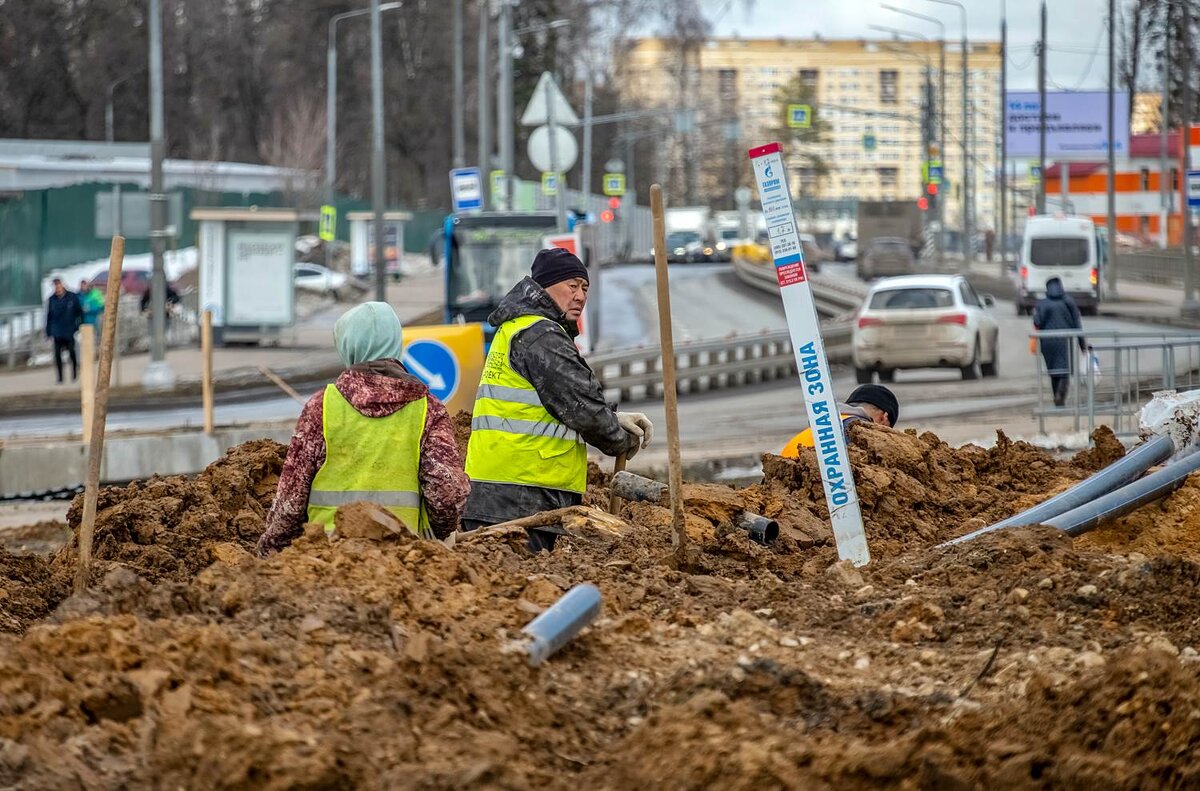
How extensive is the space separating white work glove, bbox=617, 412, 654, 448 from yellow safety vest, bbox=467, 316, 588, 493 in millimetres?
198

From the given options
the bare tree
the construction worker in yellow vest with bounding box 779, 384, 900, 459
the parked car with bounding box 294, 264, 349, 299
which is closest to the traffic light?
the bare tree

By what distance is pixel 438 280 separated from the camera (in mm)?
64312

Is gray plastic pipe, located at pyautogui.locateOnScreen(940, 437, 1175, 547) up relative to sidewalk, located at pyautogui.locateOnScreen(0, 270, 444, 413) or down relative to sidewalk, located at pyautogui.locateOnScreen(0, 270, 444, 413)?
up

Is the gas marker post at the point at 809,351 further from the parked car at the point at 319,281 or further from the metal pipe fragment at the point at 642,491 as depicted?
the parked car at the point at 319,281

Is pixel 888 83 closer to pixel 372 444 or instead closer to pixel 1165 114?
pixel 1165 114

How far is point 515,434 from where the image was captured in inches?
290

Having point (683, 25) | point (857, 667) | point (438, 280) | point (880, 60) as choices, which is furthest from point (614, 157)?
point (857, 667)

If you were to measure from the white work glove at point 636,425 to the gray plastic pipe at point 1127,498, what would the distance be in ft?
5.75

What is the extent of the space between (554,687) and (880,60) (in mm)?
156695

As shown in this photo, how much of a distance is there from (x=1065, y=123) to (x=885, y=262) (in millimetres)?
13203

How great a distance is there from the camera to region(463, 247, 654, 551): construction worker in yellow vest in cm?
723

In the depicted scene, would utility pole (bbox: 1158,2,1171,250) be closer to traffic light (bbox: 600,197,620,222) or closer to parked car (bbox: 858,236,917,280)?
parked car (bbox: 858,236,917,280)

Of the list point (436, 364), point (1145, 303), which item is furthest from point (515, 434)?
point (1145, 303)

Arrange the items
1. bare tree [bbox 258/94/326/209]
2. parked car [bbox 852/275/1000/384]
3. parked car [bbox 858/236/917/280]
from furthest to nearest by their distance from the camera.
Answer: parked car [bbox 858/236/917/280] → bare tree [bbox 258/94/326/209] → parked car [bbox 852/275/1000/384]
